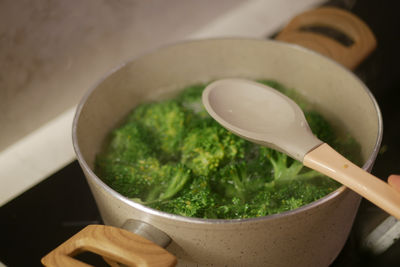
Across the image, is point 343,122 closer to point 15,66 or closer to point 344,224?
point 344,224

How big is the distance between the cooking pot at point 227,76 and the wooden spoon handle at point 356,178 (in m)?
0.03

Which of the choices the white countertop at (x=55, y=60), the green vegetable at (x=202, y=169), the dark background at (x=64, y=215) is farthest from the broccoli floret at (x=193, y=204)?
the white countertop at (x=55, y=60)

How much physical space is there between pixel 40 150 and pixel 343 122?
0.89m

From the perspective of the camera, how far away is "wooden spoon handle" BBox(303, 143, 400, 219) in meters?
0.67

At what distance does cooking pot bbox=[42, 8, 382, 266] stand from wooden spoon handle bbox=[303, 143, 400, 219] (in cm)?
3

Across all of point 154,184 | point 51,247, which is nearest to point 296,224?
point 154,184

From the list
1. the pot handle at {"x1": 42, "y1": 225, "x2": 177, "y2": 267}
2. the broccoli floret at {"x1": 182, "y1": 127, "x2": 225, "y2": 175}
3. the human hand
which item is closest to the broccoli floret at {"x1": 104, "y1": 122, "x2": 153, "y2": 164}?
the broccoli floret at {"x1": 182, "y1": 127, "x2": 225, "y2": 175}

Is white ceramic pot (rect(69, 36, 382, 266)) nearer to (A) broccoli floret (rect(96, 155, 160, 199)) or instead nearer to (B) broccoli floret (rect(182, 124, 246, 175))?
(A) broccoli floret (rect(96, 155, 160, 199))

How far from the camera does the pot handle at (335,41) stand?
1238mm

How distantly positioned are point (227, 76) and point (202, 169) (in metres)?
0.43

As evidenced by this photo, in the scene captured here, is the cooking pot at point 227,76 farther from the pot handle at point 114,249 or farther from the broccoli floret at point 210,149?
the broccoli floret at point 210,149

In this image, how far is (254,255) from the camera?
74 centimetres

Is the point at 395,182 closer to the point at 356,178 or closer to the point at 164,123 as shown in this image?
the point at 356,178

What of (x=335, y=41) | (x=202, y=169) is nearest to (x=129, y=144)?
(x=202, y=169)
